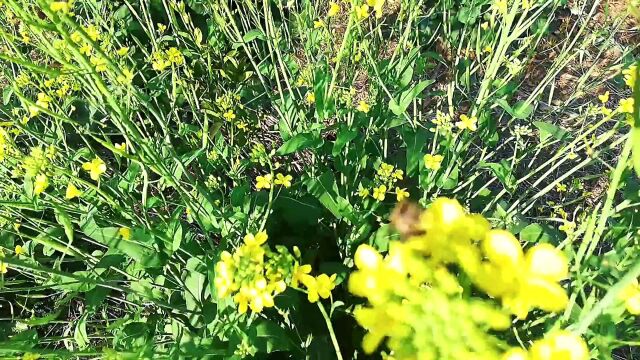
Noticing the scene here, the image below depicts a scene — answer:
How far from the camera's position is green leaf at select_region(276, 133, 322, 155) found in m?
1.59

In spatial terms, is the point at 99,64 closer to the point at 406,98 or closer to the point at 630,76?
the point at 406,98

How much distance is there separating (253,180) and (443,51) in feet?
3.97

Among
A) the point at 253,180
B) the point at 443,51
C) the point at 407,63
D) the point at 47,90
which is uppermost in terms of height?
the point at 47,90

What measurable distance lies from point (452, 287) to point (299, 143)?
97 cm

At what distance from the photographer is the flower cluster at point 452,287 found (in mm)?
695

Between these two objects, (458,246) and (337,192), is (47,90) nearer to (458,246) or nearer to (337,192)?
(337,192)

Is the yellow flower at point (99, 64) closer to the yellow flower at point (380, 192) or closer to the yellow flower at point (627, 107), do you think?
the yellow flower at point (380, 192)

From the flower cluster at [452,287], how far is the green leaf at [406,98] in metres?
0.88

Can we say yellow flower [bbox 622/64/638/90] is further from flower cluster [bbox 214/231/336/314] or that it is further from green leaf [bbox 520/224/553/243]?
flower cluster [bbox 214/231/336/314]

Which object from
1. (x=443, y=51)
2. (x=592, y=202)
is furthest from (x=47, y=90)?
(x=592, y=202)

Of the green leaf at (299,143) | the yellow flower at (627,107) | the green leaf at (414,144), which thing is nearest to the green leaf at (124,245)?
the green leaf at (299,143)

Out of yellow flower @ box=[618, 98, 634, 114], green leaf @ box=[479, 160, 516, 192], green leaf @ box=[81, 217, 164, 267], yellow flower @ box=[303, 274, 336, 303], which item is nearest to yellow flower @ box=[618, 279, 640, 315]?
yellow flower @ box=[303, 274, 336, 303]

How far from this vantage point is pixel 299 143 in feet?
5.31

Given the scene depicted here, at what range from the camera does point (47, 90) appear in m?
1.58
